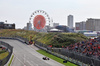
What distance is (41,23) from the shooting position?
106 meters

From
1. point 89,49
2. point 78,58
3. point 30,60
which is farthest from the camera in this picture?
point 30,60

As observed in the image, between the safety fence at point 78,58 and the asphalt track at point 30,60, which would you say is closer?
the safety fence at point 78,58

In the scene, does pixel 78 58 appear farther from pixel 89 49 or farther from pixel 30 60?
pixel 30 60

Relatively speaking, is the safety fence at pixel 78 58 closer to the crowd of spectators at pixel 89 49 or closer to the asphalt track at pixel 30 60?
the crowd of spectators at pixel 89 49

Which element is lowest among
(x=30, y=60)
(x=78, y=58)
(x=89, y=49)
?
(x=30, y=60)

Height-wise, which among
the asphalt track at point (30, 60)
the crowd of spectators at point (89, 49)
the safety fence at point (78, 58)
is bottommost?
the asphalt track at point (30, 60)

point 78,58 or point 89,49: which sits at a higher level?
point 89,49

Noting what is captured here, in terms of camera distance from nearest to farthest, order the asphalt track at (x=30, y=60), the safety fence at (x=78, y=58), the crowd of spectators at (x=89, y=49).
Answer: the safety fence at (x=78, y=58), the crowd of spectators at (x=89, y=49), the asphalt track at (x=30, y=60)

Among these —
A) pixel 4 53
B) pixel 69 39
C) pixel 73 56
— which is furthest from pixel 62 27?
pixel 73 56

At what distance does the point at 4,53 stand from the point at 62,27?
4501 inches

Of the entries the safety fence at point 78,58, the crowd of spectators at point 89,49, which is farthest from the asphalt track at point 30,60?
the crowd of spectators at point 89,49

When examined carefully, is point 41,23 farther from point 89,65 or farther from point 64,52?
point 89,65

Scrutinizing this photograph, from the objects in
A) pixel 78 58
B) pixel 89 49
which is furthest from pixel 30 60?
pixel 89 49

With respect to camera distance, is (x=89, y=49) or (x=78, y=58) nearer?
(x=78, y=58)
